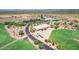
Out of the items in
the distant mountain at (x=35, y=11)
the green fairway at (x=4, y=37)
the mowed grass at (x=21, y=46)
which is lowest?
the mowed grass at (x=21, y=46)

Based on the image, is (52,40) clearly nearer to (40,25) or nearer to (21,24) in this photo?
(40,25)

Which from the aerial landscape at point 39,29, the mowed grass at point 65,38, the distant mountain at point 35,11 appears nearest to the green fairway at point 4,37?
the aerial landscape at point 39,29

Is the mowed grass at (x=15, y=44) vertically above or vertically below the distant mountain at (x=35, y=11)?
below

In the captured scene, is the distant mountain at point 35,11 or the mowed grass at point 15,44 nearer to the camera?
the mowed grass at point 15,44

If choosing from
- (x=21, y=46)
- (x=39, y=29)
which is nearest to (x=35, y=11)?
(x=39, y=29)

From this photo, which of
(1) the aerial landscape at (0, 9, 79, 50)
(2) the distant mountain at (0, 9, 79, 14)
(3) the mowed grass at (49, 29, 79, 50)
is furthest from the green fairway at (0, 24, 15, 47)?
(3) the mowed grass at (49, 29, 79, 50)

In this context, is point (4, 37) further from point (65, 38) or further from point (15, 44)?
point (65, 38)

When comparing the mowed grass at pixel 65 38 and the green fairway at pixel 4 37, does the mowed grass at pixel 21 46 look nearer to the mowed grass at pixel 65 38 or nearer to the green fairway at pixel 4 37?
the green fairway at pixel 4 37

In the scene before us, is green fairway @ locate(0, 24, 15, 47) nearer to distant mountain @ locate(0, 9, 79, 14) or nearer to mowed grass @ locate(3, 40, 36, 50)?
mowed grass @ locate(3, 40, 36, 50)
